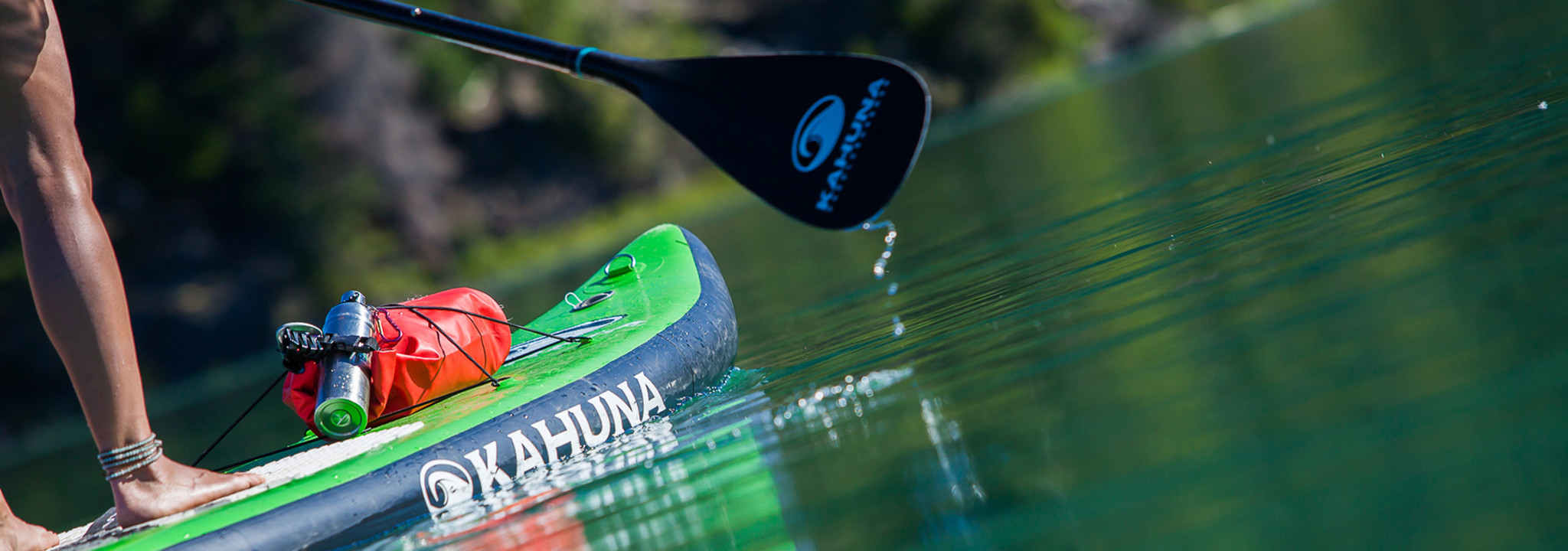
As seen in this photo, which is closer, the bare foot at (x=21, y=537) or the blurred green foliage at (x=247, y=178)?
the bare foot at (x=21, y=537)

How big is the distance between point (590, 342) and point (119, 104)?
17.4 m

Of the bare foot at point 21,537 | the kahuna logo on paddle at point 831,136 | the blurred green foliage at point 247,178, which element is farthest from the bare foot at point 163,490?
the blurred green foliage at point 247,178

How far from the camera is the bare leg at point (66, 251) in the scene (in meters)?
2.58

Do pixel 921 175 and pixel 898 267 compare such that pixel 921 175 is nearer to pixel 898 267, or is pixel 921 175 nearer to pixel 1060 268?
pixel 898 267

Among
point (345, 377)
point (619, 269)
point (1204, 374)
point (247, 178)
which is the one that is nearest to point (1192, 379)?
point (1204, 374)

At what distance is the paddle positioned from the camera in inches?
123

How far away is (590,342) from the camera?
13.4ft

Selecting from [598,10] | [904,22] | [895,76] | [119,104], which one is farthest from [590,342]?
[904,22]

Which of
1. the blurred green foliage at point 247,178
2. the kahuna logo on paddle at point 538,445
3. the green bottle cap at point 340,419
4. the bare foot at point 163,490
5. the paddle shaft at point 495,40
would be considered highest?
the blurred green foliage at point 247,178

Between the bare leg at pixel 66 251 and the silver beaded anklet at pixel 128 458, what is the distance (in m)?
0.02

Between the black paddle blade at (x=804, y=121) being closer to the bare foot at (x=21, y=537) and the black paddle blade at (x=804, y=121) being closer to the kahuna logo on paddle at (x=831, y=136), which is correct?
the kahuna logo on paddle at (x=831, y=136)

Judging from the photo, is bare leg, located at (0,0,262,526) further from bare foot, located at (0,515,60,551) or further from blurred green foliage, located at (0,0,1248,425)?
blurred green foliage, located at (0,0,1248,425)

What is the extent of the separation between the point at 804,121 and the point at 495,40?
89cm

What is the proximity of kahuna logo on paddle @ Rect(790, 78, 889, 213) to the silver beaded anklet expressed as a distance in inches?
66.4
